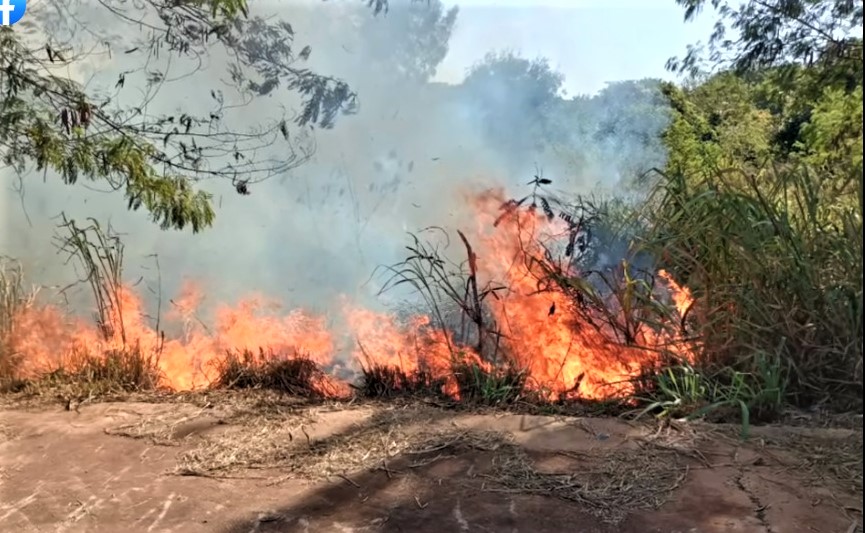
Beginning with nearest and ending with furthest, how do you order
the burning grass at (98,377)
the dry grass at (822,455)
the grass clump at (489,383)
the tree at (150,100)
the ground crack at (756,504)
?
the dry grass at (822,455), the ground crack at (756,504), the grass clump at (489,383), the tree at (150,100), the burning grass at (98,377)

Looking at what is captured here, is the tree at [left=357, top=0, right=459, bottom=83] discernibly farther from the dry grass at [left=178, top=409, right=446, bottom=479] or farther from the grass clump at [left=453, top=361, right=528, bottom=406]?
the dry grass at [left=178, top=409, right=446, bottom=479]

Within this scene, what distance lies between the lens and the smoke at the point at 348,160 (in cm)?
394

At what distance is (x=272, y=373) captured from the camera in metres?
4.30

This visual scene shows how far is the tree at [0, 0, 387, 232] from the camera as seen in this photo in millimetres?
4051

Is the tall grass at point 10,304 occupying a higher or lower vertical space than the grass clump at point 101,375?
higher

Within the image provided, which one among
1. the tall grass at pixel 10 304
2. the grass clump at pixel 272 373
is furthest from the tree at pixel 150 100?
the grass clump at pixel 272 373

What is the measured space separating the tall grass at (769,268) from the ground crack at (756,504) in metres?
0.43

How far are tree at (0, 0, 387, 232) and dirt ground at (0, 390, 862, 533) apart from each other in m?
1.44

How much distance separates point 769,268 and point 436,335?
1822 millimetres

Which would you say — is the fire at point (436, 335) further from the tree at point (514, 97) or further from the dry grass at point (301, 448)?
the dry grass at point (301, 448)

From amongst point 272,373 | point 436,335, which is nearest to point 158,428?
point 272,373

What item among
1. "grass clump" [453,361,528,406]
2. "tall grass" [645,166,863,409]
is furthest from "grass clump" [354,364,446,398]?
"tall grass" [645,166,863,409]

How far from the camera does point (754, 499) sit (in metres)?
2.71

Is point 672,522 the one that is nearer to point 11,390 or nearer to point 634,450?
point 634,450
